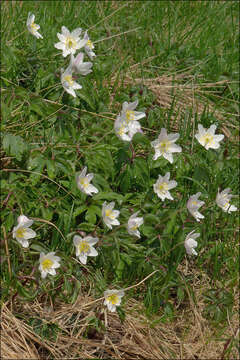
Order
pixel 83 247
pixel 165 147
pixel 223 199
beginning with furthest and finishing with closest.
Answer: pixel 223 199, pixel 165 147, pixel 83 247

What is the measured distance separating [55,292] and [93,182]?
0.59 metres

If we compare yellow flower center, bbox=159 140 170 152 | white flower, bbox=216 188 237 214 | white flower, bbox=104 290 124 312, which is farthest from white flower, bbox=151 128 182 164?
white flower, bbox=104 290 124 312

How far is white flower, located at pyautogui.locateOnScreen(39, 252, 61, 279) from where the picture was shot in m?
2.44

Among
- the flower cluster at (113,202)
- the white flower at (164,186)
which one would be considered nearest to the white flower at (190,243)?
the flower cluster at (113,202)

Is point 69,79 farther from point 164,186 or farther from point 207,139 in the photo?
point 207,139

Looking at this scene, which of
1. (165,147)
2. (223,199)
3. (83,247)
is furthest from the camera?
(223,199)

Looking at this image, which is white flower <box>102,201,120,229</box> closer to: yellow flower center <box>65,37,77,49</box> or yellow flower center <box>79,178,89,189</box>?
yellow flower center <box>79,178,89,189</box>

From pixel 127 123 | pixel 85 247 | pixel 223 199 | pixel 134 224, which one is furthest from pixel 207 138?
pixel 85 247

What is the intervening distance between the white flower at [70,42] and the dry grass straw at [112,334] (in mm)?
1366

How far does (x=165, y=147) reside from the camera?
9.50 ft

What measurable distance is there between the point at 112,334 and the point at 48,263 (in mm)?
523

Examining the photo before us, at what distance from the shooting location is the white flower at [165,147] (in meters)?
2.88

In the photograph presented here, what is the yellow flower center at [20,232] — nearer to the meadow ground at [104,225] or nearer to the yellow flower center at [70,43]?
the meadow ground at [104,225]

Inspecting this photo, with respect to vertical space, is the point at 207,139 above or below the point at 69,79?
below
